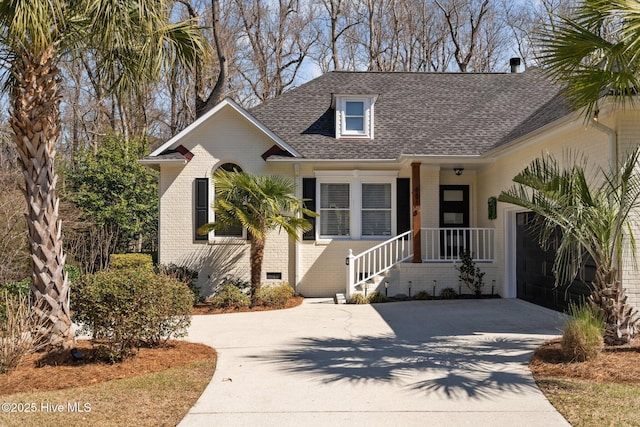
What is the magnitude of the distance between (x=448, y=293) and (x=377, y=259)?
2.29 metres

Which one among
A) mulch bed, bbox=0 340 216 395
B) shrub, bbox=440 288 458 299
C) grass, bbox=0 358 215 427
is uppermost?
shrub, bbox=440 288 458 299

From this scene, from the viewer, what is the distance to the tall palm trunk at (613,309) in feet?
25.3

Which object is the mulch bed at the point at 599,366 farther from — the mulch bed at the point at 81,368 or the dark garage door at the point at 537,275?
the mulch bed at the point at 81,368

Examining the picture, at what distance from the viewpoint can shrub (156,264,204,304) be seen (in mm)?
14938

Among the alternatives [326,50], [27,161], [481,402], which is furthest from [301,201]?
[326,50]

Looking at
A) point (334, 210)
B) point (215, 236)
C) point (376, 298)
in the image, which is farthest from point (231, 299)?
point (334, 210)

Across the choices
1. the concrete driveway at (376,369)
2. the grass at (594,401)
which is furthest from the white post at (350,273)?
the grass at (594,401)

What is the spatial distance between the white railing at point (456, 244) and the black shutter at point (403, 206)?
646mm

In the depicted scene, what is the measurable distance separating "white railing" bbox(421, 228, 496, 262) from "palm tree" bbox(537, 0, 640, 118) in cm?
771

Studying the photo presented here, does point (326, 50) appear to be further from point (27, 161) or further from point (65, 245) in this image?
point (27, 161)

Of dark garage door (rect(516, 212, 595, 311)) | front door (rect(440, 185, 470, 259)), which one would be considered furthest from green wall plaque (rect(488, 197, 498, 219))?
front door (rect(440, 185, 470, 259))

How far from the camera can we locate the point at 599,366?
7016 mm

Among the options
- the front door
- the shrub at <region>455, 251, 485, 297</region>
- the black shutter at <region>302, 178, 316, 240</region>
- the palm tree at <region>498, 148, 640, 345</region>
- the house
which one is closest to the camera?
the palm tree at <region>498, 148, 640, 345</region>

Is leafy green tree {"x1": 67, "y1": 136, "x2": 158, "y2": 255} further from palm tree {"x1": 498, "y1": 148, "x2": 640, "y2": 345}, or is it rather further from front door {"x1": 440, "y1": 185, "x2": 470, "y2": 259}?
palm tree {"x1": 498, "y1": 148, "x2": 640, "y2": 345}
